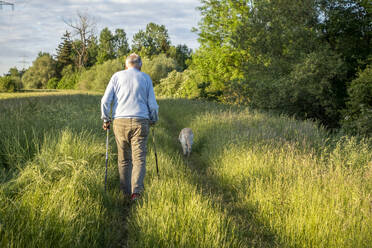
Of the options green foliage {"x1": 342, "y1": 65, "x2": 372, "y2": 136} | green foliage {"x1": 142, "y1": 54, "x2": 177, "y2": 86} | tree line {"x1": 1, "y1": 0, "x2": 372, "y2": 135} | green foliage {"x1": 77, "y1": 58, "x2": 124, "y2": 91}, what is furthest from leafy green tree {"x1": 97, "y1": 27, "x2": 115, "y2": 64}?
green foliage {"x1": 342, "y1": 65, "x2": 372, "y2": 136}

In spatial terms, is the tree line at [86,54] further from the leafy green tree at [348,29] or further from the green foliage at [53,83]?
the leafy green tree at [348,29]

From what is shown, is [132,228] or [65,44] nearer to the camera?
[132,228]

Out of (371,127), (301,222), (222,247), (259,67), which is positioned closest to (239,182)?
(301,222)

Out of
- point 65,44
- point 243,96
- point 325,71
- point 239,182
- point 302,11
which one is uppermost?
point 65,44

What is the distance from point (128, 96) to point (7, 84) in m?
40.1

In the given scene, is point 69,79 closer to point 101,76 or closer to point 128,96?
point 101,76

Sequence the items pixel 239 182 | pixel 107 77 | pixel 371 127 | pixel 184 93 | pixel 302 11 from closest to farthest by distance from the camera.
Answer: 1. pixel 239 182
2. pixel 371 127
3. pixel 302 11
4. pixel 184 93
5. pixel 107 77

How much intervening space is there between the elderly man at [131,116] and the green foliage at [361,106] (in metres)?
10.7

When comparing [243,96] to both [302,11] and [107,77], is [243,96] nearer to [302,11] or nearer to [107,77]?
[302,11]

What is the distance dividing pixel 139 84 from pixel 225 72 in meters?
19.9

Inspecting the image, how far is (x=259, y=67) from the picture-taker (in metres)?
16.6

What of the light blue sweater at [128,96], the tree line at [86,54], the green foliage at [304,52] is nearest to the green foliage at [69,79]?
the tree line at [86,54]

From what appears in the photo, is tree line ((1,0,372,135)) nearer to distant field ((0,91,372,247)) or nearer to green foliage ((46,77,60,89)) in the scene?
distant field ((0,91,372,247))

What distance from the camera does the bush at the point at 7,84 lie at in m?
36.3
